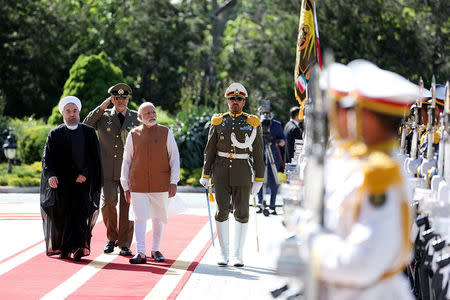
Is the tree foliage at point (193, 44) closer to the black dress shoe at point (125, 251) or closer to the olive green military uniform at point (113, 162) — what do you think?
the olive green military uniform at point (113, 162)

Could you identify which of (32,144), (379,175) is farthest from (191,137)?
(379,175)

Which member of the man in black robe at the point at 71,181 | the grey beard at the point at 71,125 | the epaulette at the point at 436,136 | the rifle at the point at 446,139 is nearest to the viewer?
the rifle at the point at 446,139

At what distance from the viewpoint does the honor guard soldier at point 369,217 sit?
10.7 feet

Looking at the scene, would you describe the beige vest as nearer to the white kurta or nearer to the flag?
the white kurta

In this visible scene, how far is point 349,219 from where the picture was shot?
11.2 feet

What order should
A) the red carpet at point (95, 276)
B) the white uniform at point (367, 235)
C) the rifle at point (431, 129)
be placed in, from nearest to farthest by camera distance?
the white uniform at point (367, 235), the rifle at point (431, 129), the red carpet at point (95, 276)

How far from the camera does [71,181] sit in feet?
33.8

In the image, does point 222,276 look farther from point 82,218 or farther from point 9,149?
point 9,149

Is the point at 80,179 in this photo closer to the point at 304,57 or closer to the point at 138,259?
the point at 138,259

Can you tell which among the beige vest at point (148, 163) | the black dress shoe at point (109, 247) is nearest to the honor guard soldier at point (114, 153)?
the black dress shoe at point (109, 247)

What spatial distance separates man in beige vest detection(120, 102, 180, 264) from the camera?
32.4 feet

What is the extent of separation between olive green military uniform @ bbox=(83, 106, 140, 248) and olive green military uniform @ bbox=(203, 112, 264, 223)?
4.31 feet

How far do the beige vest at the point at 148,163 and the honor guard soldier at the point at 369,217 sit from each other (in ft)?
20.9

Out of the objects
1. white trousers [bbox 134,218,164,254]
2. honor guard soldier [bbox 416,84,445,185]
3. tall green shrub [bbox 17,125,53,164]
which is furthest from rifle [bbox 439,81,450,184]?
tall green shrub [bbox 17,125,53,164]
